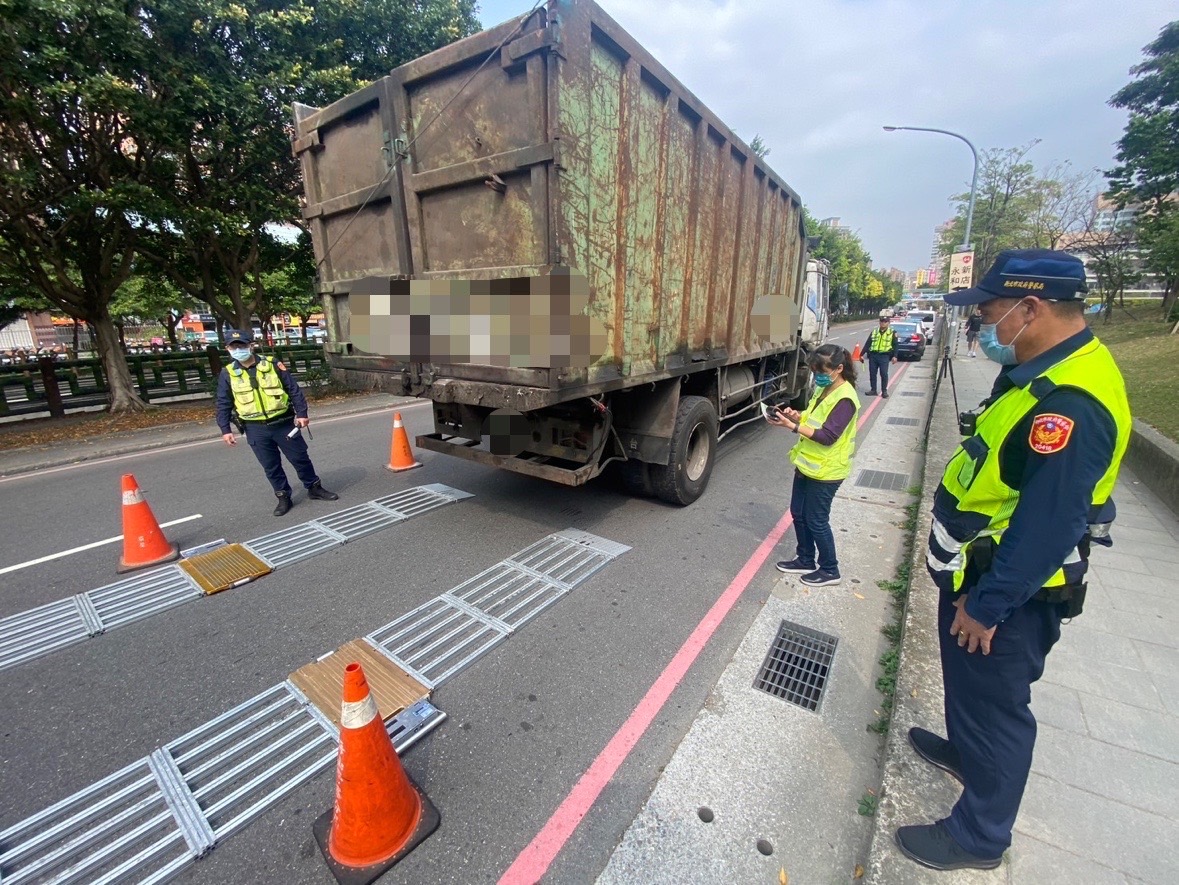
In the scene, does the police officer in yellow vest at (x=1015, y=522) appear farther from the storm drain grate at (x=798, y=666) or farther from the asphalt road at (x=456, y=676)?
the asphalt road at (x=456, y=676)

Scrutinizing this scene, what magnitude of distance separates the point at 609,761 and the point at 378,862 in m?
0.92

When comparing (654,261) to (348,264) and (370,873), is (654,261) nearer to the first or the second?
(348,264)

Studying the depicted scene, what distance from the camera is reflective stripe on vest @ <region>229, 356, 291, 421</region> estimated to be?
4.53 metres

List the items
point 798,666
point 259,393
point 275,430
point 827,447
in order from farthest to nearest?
point 275,430, point 259,393, point 827,447, point 798,666

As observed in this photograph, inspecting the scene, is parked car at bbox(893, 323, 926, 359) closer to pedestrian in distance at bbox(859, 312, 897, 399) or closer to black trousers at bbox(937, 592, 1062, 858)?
pedestrian in distance at bbox(859, 312, 897, 399)

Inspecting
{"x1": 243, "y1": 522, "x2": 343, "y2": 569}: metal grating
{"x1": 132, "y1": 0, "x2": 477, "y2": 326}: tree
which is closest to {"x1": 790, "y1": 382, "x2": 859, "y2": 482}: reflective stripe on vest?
{"x1": 243, "y1": 522, "x2": 343, "y2": 569}: metal grating

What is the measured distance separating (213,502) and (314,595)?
2.78 m

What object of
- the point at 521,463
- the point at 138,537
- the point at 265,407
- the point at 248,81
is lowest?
the point at 138,537

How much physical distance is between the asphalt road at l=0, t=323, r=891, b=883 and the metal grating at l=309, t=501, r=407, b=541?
192mm

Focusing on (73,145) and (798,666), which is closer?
(798,666)

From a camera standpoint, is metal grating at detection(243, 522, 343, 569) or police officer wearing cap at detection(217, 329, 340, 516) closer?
metal grating at detection(243, 522, 343, 569)

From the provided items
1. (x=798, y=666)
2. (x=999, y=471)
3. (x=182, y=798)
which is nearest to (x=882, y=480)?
(x=798, y=666)

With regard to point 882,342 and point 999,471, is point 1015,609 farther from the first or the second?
point 882,342

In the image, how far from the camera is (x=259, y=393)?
15.0 feet
